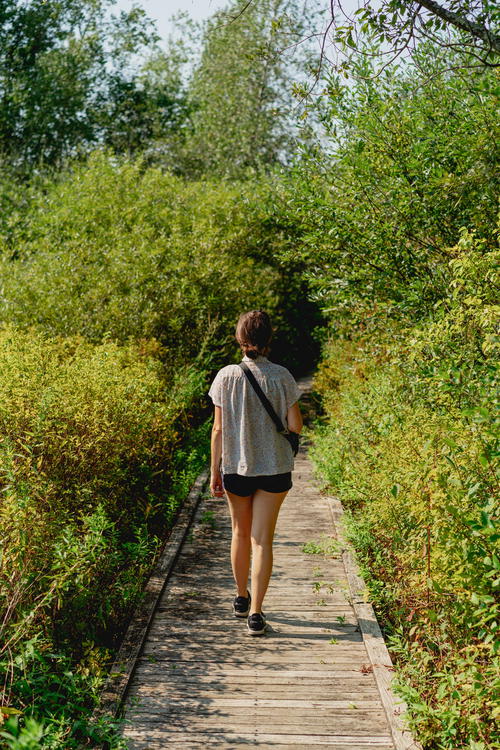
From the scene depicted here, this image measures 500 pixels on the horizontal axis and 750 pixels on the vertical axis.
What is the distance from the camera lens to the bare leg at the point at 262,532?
4582mm

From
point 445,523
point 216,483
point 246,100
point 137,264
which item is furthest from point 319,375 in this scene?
point 246,100

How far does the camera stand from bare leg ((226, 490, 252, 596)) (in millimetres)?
4664

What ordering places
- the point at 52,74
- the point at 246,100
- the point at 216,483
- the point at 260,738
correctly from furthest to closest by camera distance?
the point at 52,74, the point at 246,100, the point at 216,483, the point at 260,738

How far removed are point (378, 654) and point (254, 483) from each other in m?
1.29

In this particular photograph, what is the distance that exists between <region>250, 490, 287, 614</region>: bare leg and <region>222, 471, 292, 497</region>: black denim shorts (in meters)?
0.04

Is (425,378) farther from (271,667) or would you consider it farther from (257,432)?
(271,667)

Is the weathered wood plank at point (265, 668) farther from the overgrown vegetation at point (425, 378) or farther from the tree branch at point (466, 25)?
the tree branch at point (466, 25)

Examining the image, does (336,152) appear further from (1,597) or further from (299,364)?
(299,364)

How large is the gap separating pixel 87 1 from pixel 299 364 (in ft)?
63.7

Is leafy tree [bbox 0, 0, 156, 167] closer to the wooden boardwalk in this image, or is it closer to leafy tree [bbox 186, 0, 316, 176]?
leafy tree [bbox 186, 0, 316, 176]

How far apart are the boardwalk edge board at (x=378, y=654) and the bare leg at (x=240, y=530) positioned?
Result: 0.88 m

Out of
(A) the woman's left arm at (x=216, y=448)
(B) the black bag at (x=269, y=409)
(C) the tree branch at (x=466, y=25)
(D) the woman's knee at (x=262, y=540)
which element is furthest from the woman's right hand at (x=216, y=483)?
(C) the tree branch at (x=466, y=25)

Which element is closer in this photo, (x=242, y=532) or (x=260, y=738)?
(x=260, y=738)

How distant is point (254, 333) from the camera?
4.57m
